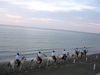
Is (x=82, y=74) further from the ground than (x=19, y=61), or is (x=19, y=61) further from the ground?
(x=19, y=61)

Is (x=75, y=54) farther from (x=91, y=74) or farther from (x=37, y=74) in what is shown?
(x=37, y=74)

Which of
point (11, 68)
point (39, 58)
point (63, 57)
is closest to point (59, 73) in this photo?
point (39, 58)

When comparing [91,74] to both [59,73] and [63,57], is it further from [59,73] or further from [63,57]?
[63,57]

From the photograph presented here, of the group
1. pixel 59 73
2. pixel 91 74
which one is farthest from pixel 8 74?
pixel 91 74

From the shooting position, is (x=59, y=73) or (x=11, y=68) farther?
(x=11, y=68)

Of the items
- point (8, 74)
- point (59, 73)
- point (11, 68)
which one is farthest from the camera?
point (11, 68)

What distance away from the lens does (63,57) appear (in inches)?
778

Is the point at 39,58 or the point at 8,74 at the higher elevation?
the point at 39,58

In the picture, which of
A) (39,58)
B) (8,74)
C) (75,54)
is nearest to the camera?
(8,74)

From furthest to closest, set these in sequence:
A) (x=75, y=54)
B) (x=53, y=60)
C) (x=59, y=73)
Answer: (x=75, y=54)
(x=53, y=60)
(x=59, y=73)

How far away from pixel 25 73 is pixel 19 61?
2.17 meters

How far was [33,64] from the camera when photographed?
17.1 meters

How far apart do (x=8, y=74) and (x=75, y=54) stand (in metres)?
15.5

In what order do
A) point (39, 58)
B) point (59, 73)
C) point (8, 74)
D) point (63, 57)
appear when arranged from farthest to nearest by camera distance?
point (63, 57) < point (39, 58) < point (59, 73) < point (8, 74)
